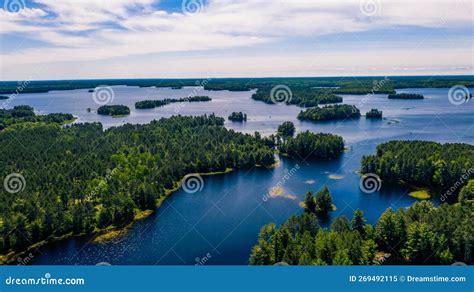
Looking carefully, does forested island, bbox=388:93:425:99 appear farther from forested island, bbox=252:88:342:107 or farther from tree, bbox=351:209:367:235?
tree, bbox=351:209:367:235

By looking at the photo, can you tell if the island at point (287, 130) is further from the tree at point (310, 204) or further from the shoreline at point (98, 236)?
the shoreline at point (98, 236)

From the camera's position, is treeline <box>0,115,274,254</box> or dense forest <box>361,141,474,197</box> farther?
dense forest <box>361,141,474,197</box>

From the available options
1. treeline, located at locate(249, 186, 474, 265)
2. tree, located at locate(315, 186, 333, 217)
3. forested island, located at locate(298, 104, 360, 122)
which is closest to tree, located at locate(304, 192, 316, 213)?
tree, located at locate(315, 186, 333, 217)

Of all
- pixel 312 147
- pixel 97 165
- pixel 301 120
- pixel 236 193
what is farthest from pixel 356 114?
pixel 97 165

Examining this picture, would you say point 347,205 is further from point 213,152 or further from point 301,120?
point 301,120

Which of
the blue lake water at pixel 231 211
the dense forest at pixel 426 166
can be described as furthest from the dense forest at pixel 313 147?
the dense forest at pixel 426 166
